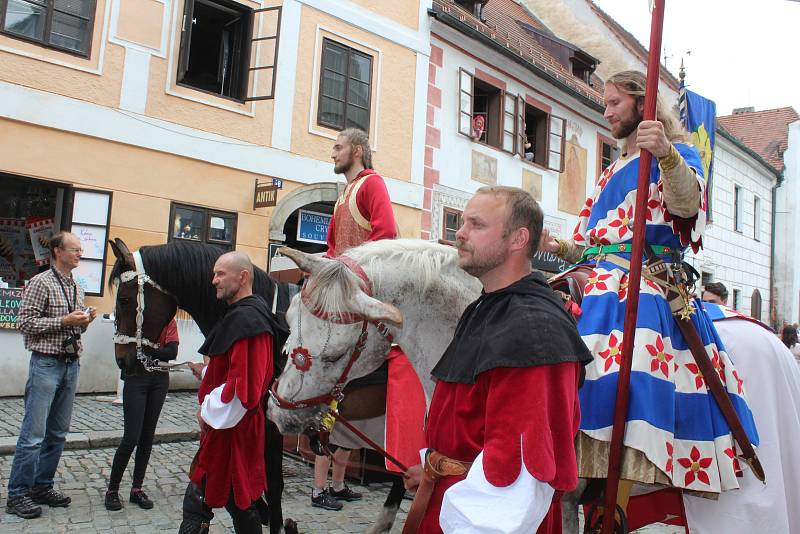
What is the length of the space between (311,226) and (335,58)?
3.01 m

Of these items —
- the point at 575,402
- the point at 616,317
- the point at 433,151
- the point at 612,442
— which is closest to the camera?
the point at 575,402

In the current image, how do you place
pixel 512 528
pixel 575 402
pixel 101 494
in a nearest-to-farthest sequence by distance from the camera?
1. pixel 512 528
2. pixel 575 402
3. pixel 101 494

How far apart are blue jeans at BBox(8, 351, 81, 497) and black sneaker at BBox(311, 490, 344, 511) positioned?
1996 millimetres

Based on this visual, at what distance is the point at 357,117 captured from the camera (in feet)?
38.7

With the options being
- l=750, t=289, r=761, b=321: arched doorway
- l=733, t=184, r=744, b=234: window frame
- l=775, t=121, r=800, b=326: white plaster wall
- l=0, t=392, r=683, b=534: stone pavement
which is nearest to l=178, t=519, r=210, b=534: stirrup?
l=0, t=392, r=683, b=534: stone pavement

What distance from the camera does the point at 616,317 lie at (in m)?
A: 2.59

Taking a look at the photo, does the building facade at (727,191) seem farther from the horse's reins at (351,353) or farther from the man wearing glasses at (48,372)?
the horse's reins at (351,353)

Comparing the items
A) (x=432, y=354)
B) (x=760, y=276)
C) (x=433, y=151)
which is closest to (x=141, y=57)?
(x=433, y=151)

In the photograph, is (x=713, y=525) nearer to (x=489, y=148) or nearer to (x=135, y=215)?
(x=135, y=215)

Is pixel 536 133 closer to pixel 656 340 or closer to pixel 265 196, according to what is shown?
pixel 265 196

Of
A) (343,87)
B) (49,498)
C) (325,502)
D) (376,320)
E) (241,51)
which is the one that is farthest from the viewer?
(343,87)

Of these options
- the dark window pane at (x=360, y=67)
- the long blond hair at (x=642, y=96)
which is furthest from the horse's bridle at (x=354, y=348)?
the dark window pane at (x=360, y=67)

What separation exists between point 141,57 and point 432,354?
8.38m

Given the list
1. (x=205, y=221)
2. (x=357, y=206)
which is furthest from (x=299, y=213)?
(x=357, y=206)
